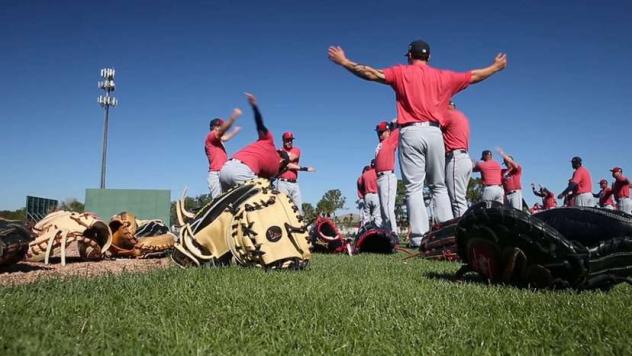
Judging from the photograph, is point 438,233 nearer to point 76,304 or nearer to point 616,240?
point 616,240

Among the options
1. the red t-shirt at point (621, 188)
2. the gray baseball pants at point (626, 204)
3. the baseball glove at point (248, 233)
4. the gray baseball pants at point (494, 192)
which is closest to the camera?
the baseball glove at point (248, 233)

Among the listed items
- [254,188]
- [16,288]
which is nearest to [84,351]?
[16,288]

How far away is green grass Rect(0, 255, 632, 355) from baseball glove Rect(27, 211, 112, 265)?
7.92ft

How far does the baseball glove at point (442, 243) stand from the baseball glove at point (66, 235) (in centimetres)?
376

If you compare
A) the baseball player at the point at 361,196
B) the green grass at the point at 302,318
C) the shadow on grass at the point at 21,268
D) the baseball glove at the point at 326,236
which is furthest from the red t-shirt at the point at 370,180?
the green grass at the point at 302,318

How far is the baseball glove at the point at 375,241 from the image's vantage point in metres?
7.06

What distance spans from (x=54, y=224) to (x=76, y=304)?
3.38m

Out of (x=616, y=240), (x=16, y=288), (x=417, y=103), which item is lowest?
(x=16, y=288)

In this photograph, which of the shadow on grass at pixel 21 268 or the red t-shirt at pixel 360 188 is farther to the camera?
the red t-shirt at pixel 360 188

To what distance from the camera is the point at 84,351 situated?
1476mm

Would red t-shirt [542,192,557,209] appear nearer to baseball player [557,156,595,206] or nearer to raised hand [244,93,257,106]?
baseball player [557,156,595,206]

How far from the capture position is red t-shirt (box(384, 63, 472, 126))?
602 cm

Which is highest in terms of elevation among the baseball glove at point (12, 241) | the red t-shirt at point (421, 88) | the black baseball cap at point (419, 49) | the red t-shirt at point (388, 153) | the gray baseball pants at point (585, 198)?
the black baseball cap at point (419, 49)

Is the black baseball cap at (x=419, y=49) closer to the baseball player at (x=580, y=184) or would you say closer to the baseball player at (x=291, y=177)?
the baseball player at (x=291, y=177)
